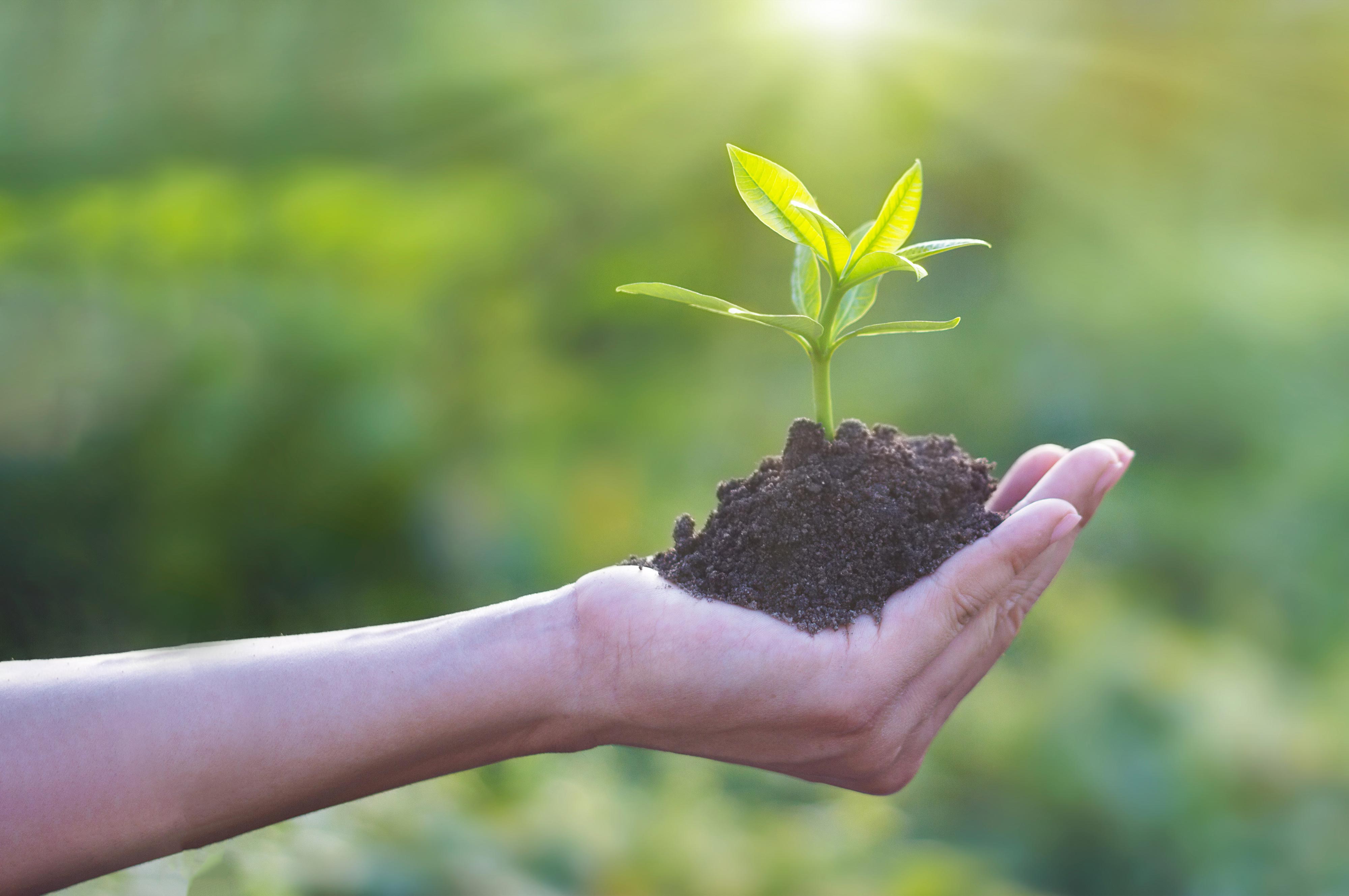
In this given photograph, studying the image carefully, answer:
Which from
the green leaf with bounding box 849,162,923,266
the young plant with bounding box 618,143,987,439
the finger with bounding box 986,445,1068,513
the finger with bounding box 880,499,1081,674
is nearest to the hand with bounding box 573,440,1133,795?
the finger with bounding box 880,499,1081,674

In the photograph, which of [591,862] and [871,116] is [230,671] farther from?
[871,116]

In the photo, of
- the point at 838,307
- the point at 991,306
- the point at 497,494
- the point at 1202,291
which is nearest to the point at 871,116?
the point at 991,306

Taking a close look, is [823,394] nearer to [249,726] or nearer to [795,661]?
[795,661]

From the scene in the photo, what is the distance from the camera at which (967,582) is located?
Answer: 1.24 meters

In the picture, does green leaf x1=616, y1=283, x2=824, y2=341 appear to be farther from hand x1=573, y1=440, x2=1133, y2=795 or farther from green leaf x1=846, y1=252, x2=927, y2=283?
hand x1=573, y1=440, x2=1133, y2=795

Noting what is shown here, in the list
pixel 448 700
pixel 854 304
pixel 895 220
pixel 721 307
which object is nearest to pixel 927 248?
pixel 895 220

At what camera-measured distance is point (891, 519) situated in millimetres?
1331

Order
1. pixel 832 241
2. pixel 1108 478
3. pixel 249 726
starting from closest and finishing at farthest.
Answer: pixel 249 726 < pixel 832 241 < pixel 1108 478

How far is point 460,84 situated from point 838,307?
3.64 metres

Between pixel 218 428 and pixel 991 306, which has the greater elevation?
pixel 991 306

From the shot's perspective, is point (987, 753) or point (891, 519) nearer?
point (891, 519)

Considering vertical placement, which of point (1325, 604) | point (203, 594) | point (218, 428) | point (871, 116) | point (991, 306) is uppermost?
point (871, 116)

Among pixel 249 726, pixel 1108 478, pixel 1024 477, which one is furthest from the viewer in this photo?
pixel 1024 477

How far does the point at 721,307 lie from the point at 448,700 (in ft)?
2.14
